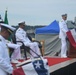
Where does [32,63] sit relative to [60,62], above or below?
above

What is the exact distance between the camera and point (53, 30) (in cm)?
1750

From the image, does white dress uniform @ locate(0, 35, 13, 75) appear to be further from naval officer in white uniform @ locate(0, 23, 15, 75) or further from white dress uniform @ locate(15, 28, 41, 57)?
white dress uniform @ locate(15, 28, 41, 57)

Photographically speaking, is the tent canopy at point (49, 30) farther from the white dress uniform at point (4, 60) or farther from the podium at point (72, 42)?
the white dress uniform at point (4, 60)

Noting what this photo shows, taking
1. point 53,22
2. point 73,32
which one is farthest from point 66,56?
point 53,22

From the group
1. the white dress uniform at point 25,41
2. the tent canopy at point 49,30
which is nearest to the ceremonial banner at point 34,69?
the white dress uniform at point 25,41

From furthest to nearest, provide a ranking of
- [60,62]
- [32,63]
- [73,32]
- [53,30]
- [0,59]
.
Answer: [53,30] < [73,32] < [60,62] < [32,63] < [0,59]

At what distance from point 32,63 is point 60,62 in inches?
172

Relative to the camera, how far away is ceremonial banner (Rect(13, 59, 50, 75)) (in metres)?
4.98

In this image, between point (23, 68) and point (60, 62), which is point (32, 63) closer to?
point (23, 68)

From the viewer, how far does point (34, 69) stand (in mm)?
4984

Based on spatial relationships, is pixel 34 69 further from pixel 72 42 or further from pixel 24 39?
pixel 72 42

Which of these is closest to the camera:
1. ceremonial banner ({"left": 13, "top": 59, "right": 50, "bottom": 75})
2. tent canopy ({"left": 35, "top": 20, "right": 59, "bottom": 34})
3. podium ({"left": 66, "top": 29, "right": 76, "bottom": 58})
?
ceremonial banner ({"left": 13, "top": 59, "right": 50, "bottom": 75})

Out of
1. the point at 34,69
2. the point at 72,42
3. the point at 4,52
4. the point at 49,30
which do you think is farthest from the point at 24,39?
the point at 49,30

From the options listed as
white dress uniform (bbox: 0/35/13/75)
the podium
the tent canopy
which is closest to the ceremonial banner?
white dress uniform (bbox: 0/35/13/75)
